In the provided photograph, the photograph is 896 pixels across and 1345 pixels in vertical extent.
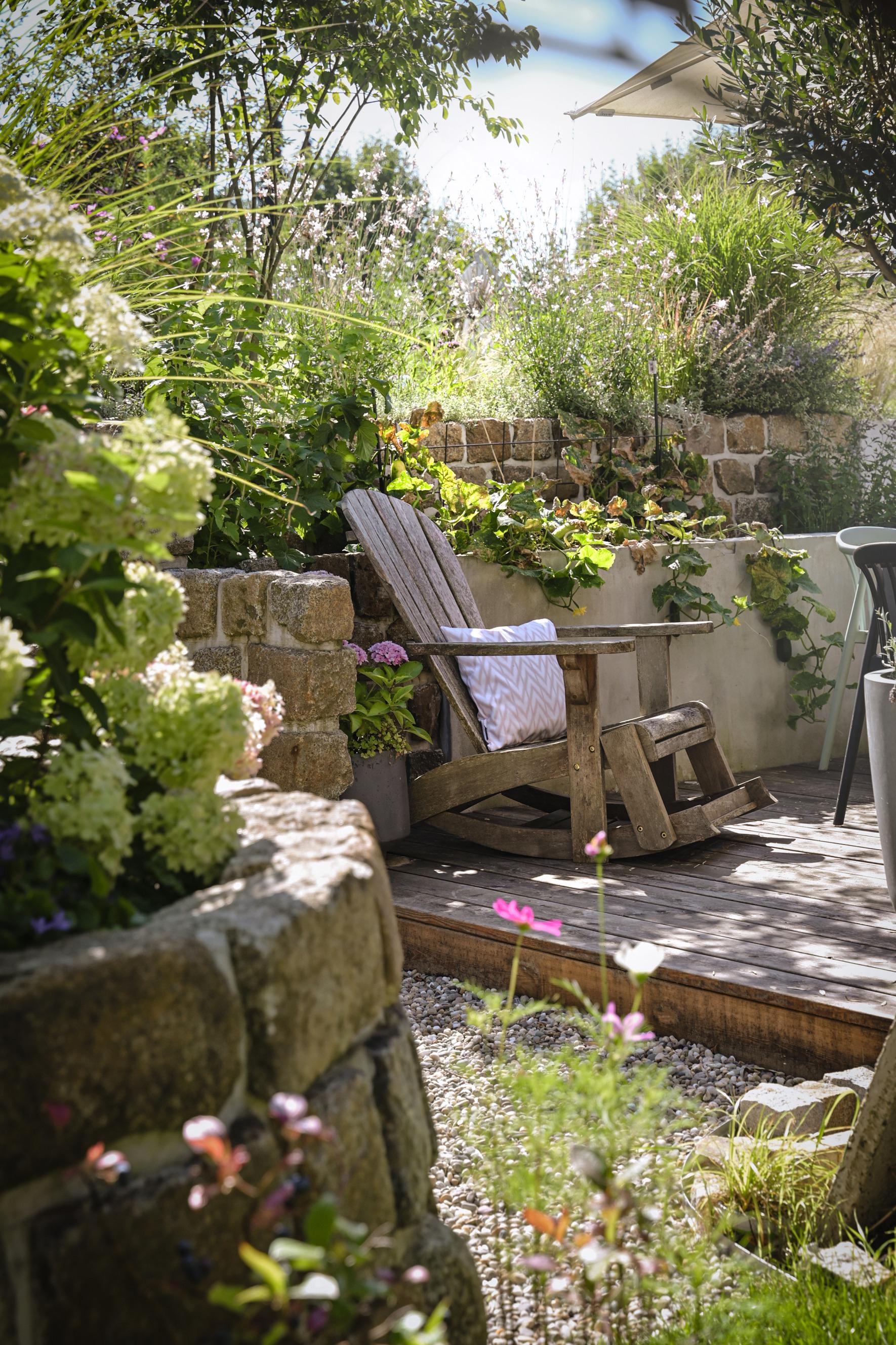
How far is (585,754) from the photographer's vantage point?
3240mm

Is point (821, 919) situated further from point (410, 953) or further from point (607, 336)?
point (607, 336)

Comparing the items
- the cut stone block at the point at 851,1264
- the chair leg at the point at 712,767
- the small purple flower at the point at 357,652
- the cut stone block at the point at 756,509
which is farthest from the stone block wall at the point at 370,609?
the cut stone block at the point at 851,1264

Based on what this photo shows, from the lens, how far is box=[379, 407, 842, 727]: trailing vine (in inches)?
161

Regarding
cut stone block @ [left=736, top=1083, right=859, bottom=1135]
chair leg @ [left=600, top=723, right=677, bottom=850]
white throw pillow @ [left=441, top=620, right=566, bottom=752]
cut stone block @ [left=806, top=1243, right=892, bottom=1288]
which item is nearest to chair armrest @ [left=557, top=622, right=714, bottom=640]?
white throw pillow @ [left=441, top=620, right=566, bottom=752]

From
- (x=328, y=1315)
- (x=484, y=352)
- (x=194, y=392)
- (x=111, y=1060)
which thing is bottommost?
(x=328, y=1315)

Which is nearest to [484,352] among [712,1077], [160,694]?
[712,1077]

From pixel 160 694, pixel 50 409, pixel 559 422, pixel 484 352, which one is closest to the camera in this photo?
pixel 50 409

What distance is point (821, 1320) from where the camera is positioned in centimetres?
132

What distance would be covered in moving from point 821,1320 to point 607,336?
457 centimetres

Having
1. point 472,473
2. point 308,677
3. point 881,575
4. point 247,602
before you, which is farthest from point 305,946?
point 472,473

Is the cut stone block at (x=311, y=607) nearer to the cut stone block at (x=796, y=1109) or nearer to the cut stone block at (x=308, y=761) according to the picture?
the cut stone block at (x=308, y=761)

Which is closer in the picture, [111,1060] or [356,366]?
[111,1060]

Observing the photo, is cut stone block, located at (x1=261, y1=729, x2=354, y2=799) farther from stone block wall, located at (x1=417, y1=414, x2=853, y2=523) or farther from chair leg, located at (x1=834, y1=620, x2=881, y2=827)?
stone block wall, located at (x1=417, y1=414, x2=853, y2=523)

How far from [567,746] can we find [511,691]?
0.97 ft
